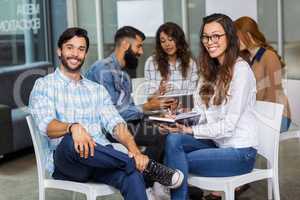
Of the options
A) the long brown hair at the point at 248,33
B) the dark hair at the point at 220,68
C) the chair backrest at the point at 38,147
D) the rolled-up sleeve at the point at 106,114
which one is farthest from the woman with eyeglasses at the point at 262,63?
the chair backrest at the point at 38,147

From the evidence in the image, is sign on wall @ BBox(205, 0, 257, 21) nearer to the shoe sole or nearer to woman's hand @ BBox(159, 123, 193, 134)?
woman's hand @ BBox(159, 123, 193, 134)

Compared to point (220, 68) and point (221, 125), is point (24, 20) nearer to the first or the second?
point (220, 68)

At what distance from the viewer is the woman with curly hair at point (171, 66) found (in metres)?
4.17

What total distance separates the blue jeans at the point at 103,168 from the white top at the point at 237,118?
46cm

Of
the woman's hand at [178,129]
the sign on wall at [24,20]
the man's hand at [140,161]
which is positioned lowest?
the man's hand at [140,161]

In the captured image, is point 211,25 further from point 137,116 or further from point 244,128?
point 137,116

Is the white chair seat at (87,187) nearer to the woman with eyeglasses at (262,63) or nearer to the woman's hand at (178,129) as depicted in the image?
the woman's hand at (178,129)

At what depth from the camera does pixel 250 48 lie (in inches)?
150

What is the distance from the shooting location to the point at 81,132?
2.66 m

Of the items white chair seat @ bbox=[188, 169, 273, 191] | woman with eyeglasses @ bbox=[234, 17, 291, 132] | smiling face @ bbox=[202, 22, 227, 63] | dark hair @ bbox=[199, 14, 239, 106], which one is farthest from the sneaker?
woman with eyeglasses @ bbox=[234, 17, 291, 132]

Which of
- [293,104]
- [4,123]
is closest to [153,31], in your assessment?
[293,104]

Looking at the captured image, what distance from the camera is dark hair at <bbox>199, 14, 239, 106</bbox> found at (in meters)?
2.91

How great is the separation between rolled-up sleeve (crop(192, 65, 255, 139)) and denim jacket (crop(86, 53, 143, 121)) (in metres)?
0.83

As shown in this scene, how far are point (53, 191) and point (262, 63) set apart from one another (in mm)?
1868
